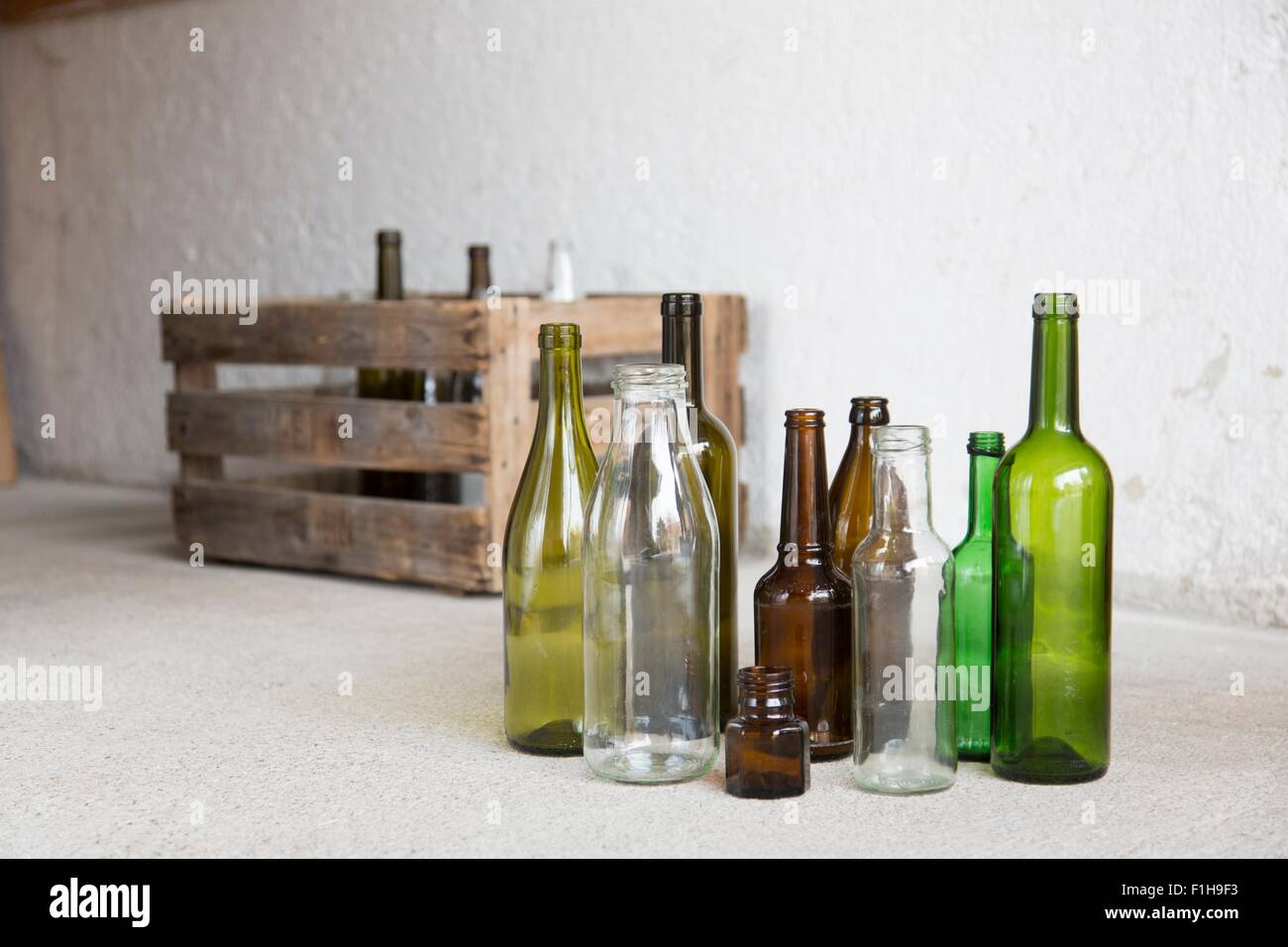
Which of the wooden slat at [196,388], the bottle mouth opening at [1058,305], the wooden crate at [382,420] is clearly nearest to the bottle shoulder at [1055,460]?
the bottle mouth opening at [1058,305]

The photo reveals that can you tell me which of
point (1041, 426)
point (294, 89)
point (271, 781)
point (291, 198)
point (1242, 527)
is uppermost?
point (294, 89)

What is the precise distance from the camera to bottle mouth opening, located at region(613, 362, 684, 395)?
4.32 ft

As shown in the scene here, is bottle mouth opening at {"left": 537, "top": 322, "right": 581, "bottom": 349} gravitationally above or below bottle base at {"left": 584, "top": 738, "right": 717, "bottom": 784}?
above

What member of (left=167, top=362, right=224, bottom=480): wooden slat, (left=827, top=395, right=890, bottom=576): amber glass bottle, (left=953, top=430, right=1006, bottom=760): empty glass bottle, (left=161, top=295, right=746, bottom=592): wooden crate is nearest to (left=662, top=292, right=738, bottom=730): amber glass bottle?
(left=827, top=395, right=890, bottom=576): amber glass bottle

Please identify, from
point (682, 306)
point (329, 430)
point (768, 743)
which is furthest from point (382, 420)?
point (768, 743)

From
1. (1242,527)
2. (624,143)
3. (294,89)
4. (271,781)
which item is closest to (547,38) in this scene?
(624,143)

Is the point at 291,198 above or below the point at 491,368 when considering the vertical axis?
above

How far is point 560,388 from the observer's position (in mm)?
1440

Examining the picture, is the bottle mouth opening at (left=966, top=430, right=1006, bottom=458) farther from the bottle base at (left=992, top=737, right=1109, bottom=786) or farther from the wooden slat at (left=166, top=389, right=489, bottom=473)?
the wooden slat at (left=166, top=389, right=489, bottom=473)

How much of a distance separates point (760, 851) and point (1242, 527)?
130 centimetres

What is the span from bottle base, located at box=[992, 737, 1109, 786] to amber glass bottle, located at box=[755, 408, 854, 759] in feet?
0.54

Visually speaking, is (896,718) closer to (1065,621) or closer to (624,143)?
(1065,621)

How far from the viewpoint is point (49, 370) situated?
4379 mm

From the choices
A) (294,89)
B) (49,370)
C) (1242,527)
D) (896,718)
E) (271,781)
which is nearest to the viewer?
(896,718)
